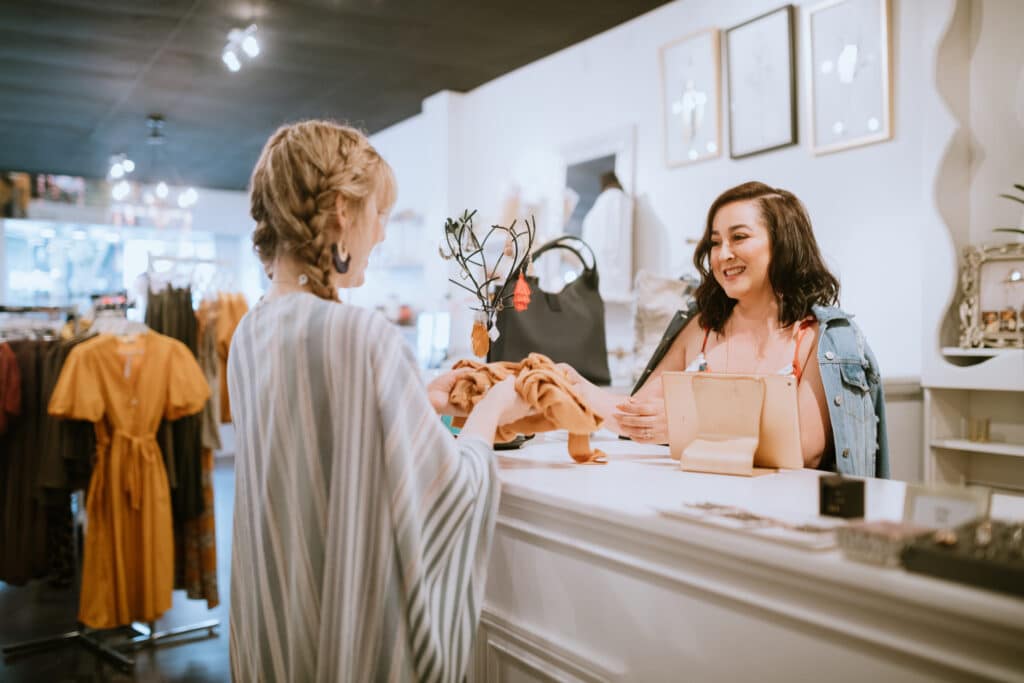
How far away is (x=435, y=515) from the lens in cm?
122

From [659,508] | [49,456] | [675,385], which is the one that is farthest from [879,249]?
[49,456]

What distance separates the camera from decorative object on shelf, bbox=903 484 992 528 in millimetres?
889

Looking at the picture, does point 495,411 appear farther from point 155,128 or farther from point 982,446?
point 155,128

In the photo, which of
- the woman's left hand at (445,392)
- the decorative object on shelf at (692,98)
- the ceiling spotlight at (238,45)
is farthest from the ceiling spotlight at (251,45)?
Answer: the woman's left hand at (445,392)

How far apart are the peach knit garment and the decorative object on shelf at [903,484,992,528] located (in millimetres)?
694

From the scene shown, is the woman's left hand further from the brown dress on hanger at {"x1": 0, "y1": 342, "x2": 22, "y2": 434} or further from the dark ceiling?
the dark ceiling

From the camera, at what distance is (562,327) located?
8.32 ft

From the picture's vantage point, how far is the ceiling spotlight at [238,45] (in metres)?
4.64

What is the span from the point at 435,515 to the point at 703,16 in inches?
153

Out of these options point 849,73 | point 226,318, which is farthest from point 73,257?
point 849,73

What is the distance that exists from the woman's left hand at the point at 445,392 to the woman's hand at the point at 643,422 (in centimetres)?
46

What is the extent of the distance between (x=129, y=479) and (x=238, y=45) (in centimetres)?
304

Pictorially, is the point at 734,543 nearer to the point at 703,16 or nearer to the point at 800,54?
the point at 800,54

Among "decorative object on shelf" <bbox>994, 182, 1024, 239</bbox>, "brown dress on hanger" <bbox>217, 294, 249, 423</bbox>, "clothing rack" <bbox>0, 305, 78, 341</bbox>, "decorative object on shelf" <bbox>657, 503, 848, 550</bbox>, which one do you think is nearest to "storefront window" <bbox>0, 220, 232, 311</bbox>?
"clothing rack" <bbox>0, 305, 78, 341</bbox>
